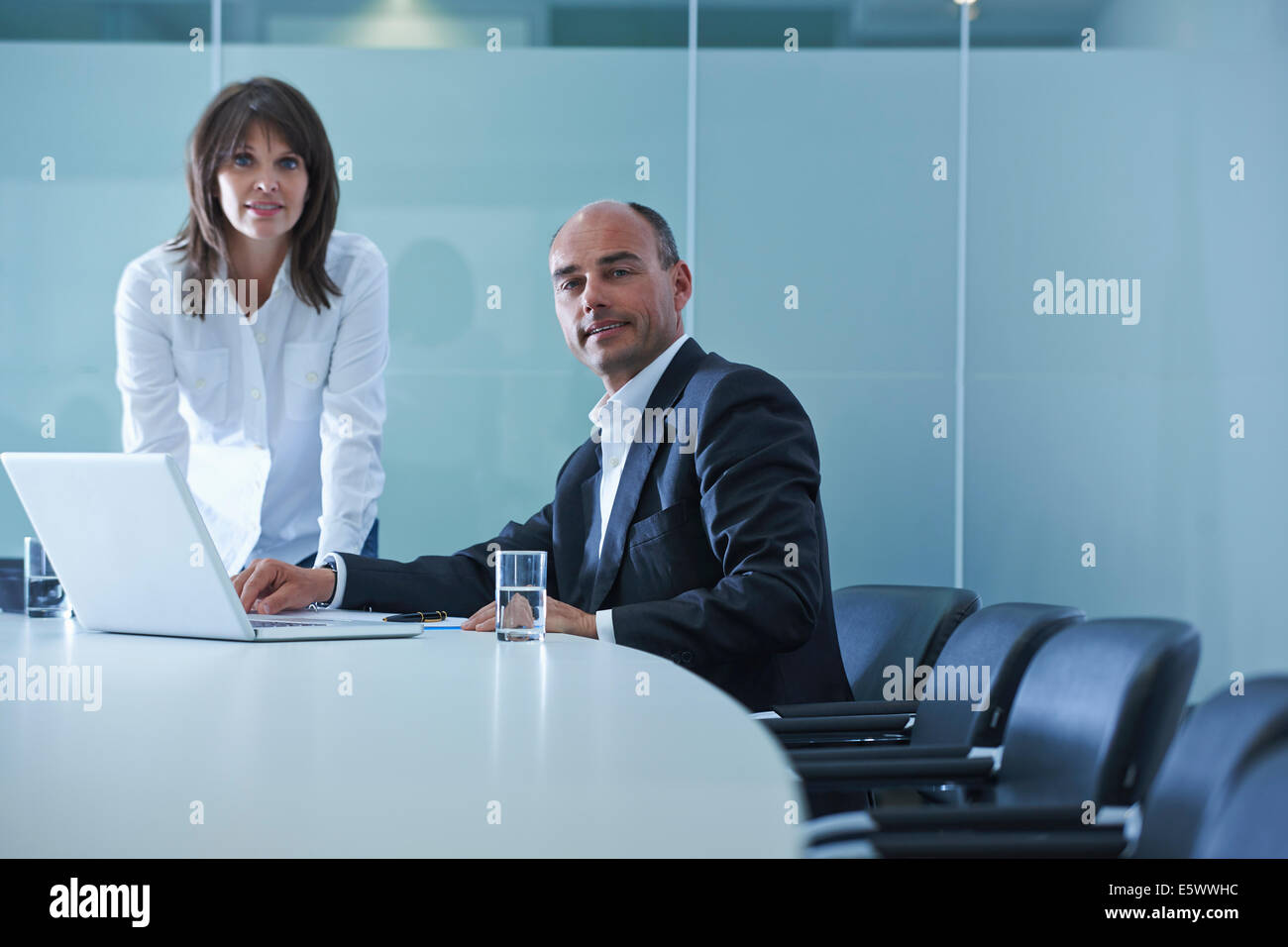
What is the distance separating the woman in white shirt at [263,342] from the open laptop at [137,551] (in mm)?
673

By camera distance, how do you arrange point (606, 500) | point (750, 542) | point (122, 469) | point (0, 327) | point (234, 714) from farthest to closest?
point (0, 327)
point (606, 500)
point (750, 542)
point (122, 469)
point (234, 714)

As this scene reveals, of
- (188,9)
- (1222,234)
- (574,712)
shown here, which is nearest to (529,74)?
(188,9)

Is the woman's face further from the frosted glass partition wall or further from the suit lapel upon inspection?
the frosted glass partition wall

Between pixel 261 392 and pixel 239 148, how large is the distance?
0.49m

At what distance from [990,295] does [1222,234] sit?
2.76 ft

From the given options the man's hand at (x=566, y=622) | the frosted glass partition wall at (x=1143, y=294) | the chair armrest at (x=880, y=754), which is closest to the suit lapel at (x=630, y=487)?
the man's hand at (x=566, y=622)

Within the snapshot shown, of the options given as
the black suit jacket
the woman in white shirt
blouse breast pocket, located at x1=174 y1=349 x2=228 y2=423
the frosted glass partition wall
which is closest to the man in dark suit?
the black suit jacket

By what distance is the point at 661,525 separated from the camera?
193 cm

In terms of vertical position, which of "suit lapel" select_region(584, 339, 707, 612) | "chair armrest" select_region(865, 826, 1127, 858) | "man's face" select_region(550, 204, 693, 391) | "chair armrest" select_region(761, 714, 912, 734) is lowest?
"chair armrest" select_region(761, 714, 912, 734)

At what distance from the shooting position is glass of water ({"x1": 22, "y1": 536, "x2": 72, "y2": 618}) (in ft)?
6.43

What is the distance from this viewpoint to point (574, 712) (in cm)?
101

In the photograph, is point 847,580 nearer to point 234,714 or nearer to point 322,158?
point 322,158

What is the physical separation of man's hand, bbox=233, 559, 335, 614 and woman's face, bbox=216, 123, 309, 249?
789 millimetres

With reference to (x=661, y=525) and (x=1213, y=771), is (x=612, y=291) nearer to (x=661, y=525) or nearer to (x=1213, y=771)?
(x=661, y=525)
